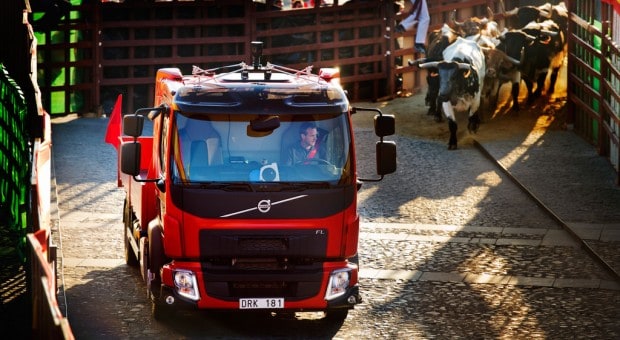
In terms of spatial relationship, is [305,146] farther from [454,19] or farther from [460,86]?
[454,19]

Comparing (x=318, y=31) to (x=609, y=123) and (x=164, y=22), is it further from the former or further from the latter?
(x=609, y=123)

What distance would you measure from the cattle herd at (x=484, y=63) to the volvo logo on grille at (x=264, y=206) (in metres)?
13.6

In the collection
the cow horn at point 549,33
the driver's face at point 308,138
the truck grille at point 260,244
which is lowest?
the truck grille at point 260,244

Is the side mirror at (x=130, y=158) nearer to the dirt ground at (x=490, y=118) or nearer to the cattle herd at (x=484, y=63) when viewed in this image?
the cattle herd at (x=484, y=63)

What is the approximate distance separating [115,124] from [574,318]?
6919 mm

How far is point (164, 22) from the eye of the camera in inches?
1231

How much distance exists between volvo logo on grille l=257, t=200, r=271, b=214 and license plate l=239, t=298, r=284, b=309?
85cm

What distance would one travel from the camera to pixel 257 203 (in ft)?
45.4

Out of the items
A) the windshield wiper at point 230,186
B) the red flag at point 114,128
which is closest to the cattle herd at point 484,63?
the red flag at point 114,128

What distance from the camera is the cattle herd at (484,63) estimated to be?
2838 cm

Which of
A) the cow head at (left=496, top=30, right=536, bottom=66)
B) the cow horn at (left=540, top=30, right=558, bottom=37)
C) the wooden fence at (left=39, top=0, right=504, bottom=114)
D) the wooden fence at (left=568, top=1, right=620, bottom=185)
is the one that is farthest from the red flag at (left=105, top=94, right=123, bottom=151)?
the cow horn at (left=540, top=30, right=558, bottom=37)


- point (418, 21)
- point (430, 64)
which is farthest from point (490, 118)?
point (418, 21)

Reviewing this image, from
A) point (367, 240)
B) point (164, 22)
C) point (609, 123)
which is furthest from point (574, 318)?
point (164, 22)

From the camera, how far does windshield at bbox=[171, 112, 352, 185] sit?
13.9 meters
